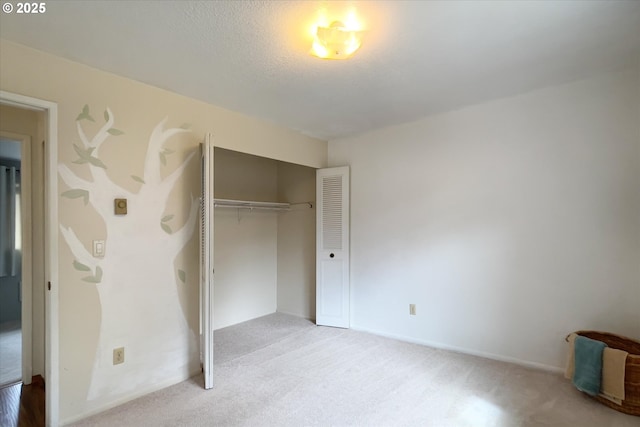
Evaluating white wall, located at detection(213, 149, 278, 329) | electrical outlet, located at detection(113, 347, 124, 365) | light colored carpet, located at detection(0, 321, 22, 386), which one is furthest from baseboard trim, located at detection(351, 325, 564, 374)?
light colored carpet, located at detection(0, 321, 22, 386)

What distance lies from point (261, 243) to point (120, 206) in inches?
101

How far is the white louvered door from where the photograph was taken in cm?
424

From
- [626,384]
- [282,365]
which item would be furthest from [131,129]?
[626,384]

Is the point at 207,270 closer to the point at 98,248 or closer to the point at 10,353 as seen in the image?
the point at 98,248

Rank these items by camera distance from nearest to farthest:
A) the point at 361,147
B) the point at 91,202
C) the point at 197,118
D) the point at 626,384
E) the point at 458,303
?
the point at 626,384, the point at 91,202, the point at 197,118, the point at 458,303, the point at 361,147

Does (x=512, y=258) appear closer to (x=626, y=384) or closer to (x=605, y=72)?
(x=626, y=384)

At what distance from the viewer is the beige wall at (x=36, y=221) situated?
9.21 feet

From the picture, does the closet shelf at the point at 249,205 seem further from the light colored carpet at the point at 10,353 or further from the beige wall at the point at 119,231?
the light colored carpet at the point at 10,353

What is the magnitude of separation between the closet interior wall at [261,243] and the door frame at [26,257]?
186 cm

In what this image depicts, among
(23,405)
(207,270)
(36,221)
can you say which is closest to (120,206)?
(207,270)

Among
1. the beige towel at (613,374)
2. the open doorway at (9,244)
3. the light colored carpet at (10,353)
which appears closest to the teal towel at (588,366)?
the beige towel at (613,374)

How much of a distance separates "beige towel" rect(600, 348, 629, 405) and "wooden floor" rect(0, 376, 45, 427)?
395cm

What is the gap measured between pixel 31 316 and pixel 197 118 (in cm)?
229

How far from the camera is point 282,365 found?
3088 millimetres
